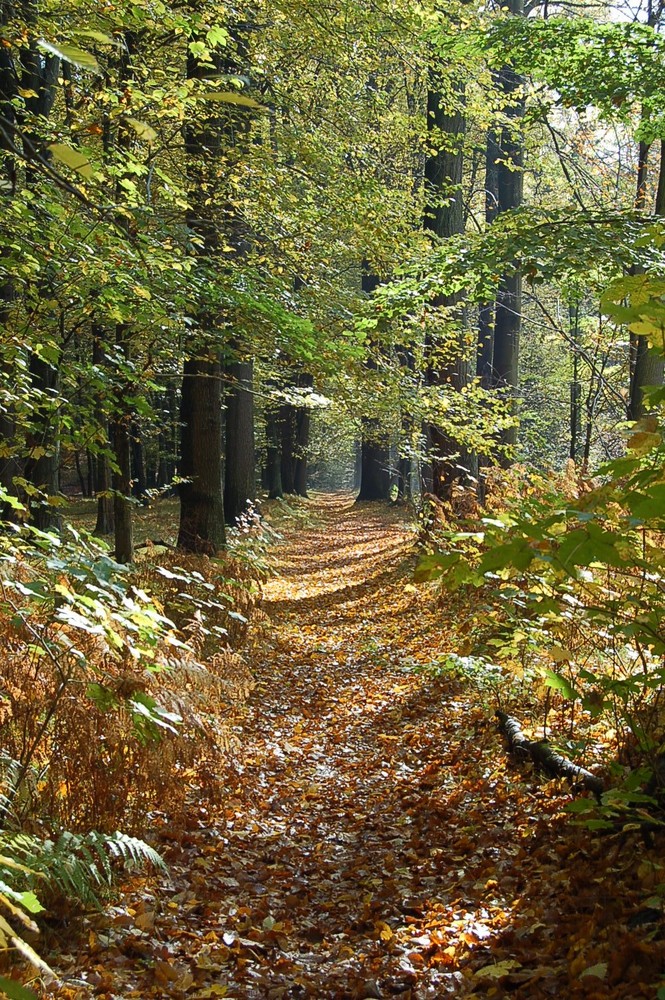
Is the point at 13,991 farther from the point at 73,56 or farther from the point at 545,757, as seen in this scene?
the point at 545,757

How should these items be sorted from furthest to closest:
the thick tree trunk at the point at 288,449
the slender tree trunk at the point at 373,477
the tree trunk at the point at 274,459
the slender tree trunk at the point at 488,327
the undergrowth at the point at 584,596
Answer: the slender tree trunk at the point at 373,477 < the thick tree trunk at the point at 288,449 < the tree trunk at the point at 274,459 < the slender tree trunk at the point at 488,327 < the undergrowth at the point at 584,596

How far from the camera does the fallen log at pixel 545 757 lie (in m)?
4.40

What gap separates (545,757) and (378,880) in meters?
1.37

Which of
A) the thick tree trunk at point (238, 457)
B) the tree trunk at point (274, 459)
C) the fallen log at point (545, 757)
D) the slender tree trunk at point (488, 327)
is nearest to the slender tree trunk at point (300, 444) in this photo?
the tree trunk at point (274, 459)

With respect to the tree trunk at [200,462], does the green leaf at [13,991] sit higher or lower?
lower

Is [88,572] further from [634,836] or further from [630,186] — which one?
[630,186]

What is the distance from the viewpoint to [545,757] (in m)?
4.98

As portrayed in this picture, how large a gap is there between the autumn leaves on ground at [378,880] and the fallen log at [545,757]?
0.13m

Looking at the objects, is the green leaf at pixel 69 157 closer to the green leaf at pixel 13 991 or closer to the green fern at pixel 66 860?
the green leaf at pixel 13 991

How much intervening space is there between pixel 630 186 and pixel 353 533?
36.2 feet

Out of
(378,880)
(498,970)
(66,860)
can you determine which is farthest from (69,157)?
(378,880)

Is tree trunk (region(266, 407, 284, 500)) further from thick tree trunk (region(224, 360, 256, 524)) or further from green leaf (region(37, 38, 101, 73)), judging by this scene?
green leaf (region(37, 38, 101, 73))

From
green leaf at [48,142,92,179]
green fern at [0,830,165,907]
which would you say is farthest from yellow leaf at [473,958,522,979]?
green leaf at [48,142,92,179]

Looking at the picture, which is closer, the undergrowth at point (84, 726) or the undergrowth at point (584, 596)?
the undergrowth at point (584, 596)
